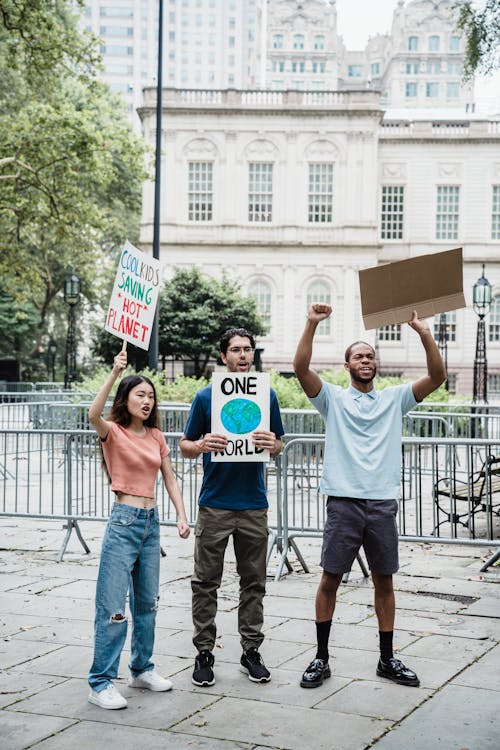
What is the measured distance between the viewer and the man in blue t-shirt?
5578 millimetres

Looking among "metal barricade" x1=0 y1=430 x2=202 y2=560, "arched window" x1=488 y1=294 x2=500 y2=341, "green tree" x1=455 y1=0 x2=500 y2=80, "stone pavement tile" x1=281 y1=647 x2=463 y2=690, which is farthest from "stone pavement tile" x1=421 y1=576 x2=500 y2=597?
"arched window" x1=488 y1=294 x2=500 y2=341

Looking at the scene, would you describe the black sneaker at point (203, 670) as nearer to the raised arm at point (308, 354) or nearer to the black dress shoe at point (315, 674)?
the black dress shoe at point (315, 674)

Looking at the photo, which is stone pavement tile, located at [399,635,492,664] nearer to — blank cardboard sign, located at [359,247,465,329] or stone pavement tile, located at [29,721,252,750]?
stone pavement tile, located at [29,721,252,750]

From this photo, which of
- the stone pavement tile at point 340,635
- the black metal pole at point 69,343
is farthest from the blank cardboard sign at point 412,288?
the black metal pole at point 69,343

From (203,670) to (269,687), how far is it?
1.23ft

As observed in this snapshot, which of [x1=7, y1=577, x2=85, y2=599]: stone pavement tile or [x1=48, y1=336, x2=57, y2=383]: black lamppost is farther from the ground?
[x1=48, y1=336, x2=57, y2=383]: black lamppost

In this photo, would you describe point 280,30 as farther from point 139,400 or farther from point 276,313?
point 139,400

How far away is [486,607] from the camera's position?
7434mm

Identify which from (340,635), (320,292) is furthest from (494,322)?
(340,635)

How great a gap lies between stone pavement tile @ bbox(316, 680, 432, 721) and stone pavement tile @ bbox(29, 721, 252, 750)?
752mm

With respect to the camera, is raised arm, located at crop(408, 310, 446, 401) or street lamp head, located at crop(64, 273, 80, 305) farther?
street lamp head, located at crop(64, 273, 80, 305)

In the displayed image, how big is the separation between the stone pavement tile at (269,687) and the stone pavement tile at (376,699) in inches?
3.1

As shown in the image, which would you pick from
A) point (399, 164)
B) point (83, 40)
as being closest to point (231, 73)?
point (399, 164)

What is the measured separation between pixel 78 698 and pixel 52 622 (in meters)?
1.73
